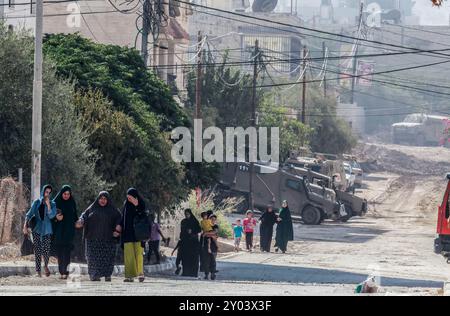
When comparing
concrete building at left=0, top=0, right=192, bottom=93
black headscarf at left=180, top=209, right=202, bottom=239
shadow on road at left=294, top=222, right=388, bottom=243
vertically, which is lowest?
shadow on road at left=294, top=222, right=388, bottom=243

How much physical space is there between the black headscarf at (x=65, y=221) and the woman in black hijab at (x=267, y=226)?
52.3 feet

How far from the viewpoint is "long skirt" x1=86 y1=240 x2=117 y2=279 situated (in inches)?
797

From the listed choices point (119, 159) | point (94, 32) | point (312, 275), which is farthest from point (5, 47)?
point (94, 32)

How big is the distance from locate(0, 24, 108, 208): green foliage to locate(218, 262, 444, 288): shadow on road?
3870 mm

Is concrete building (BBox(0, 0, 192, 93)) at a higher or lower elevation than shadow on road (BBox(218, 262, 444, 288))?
higher

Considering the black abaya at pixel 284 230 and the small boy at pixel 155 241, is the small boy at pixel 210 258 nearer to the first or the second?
the small boy at pixel 155 241

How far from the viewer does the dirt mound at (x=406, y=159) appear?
325 ft

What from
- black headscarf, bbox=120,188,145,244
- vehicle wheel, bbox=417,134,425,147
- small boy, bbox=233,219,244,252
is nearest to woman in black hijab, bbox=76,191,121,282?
black headscarf, bbox=120,188,145,244

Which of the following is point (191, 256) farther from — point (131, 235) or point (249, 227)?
point (249, 227)

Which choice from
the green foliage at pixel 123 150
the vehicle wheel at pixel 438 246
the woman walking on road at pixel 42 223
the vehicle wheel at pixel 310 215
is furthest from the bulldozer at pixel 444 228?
the vehicle wheel at pixel 310 215

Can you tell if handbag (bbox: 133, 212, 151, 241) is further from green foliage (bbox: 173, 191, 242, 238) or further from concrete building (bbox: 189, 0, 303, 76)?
concrete building (bbox: 189, 0, 303, 76)

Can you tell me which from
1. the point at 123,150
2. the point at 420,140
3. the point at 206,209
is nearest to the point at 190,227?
the point at 123,150

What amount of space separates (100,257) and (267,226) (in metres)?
16.4

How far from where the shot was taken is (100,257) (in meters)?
20.4
